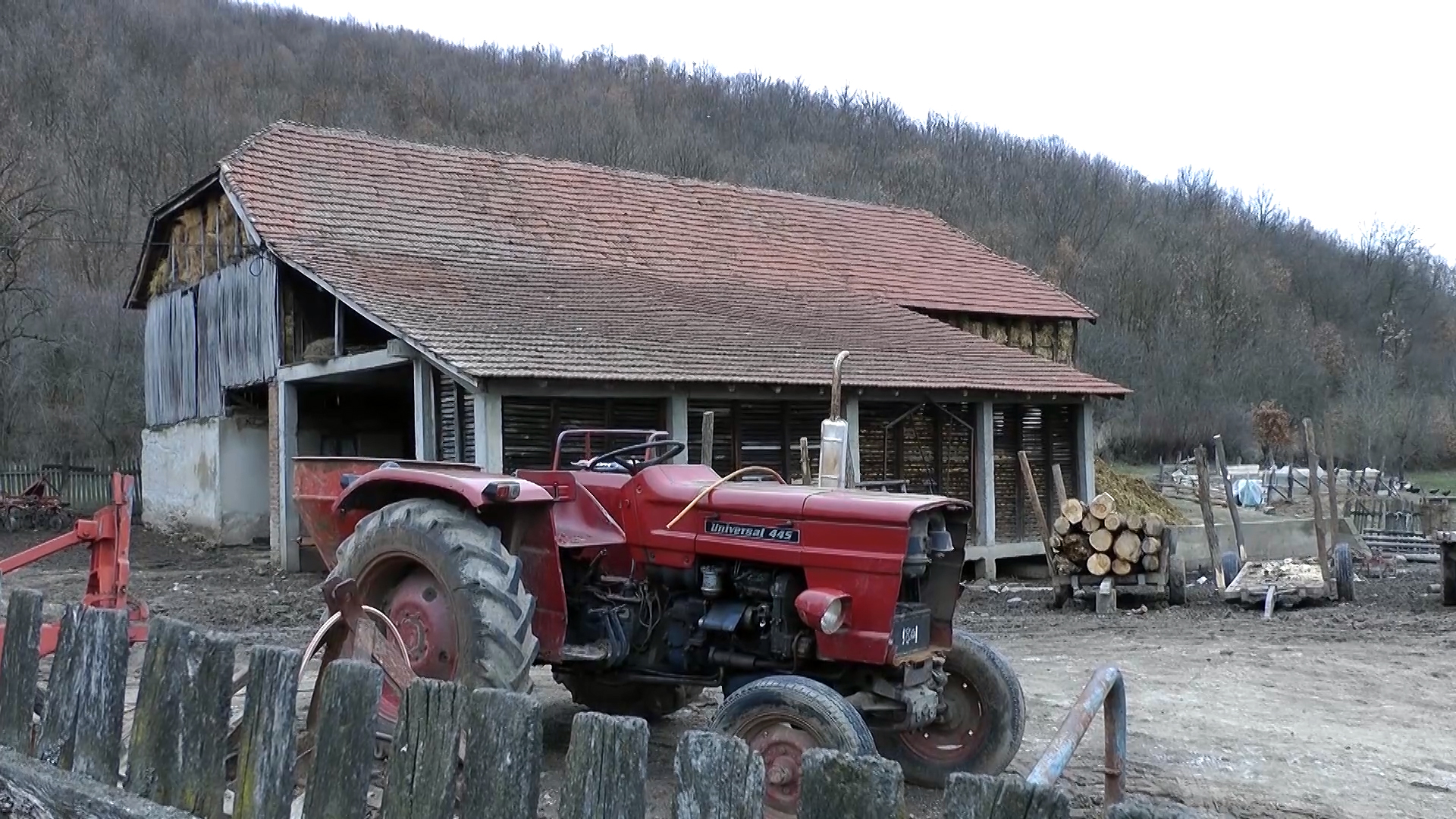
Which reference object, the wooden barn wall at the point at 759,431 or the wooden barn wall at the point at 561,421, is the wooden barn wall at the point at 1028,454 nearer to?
the wooden barn wall at the point at 759,431

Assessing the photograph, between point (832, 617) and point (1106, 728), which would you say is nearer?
point (1106, 728)

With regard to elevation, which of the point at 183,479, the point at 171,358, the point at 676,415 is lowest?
the point at 183,479

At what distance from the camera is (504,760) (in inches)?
116

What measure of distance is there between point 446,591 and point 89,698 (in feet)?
4.86

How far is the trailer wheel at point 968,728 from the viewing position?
578 centimetres

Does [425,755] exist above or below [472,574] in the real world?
below

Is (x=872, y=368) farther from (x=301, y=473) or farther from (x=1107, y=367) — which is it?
(x=1107, y=367)

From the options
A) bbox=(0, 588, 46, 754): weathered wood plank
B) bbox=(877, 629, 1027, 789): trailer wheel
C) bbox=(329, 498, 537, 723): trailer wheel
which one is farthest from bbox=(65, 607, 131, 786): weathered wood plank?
bbox=(877, 629, 1027, 789): trailer wheel

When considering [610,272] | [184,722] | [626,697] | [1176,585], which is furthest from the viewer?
[610,272]

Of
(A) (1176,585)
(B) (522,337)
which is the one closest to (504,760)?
(B) (522,337)

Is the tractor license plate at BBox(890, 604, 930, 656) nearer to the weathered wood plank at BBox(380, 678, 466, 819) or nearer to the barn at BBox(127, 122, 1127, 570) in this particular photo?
the weathered wood plank at BBox(380, 678, 466, 819)

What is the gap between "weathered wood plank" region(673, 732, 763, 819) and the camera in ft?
8.70

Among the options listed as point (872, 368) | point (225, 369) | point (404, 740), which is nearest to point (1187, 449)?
point (872, 368)

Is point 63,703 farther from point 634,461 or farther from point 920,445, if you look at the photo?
point 920,445
